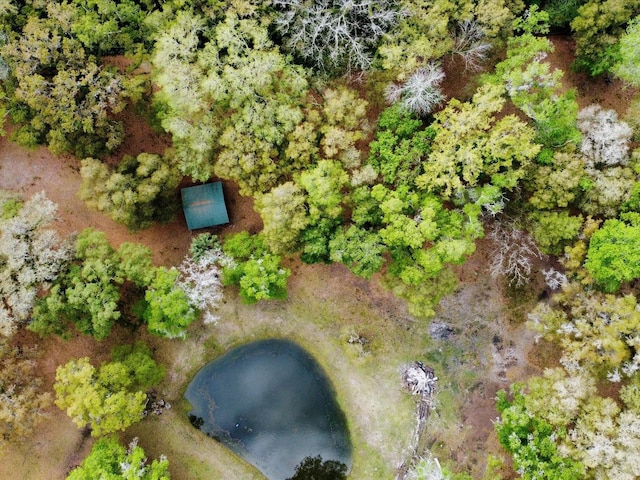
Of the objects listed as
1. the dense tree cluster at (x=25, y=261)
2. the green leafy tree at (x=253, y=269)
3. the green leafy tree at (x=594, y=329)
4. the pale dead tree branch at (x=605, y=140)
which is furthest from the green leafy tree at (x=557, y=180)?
the dense tree cluster at (x=25, y=261)

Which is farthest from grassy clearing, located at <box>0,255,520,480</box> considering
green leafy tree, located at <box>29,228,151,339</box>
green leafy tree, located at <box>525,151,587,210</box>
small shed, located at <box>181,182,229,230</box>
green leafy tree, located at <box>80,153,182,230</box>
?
green leafy tree, located at <box>80,153,182,230</box>

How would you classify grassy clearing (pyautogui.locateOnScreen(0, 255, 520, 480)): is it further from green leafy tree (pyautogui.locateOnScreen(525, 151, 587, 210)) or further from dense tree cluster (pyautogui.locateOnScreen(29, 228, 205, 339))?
green leafy tree (pyautogui.locateOnScreen(525, 151, 587, 210))

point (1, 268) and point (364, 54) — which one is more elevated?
→ point (364, 54)

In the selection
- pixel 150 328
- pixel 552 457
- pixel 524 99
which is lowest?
pixel 552 457

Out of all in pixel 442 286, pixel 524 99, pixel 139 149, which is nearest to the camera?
pixel 524 99

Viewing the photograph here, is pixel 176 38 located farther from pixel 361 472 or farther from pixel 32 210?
pixel 361 472

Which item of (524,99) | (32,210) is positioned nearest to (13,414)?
(32,210)

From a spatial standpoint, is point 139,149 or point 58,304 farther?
point 139,149

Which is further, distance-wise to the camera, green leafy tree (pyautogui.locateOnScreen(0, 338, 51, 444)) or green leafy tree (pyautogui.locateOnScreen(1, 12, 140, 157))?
green leafy tree (pyautogui.locateOnScreen(0, 338, 51, 444))
